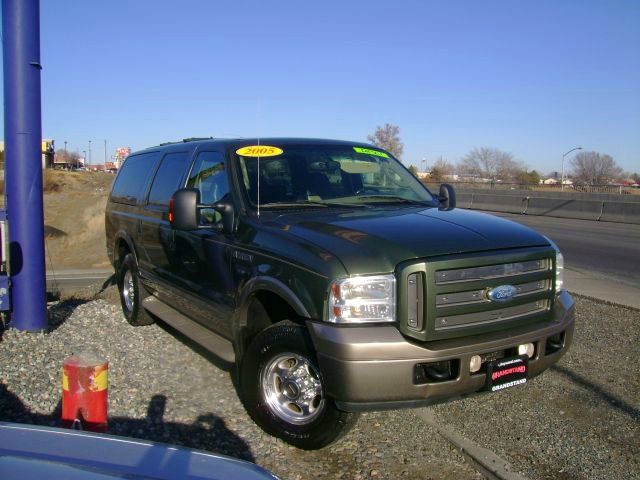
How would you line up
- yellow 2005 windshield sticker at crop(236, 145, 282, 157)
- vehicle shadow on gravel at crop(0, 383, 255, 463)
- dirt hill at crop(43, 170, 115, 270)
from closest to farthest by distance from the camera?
vehicle shadow on gravel at crop(0, 383, 255, 463)
yellow 2005 windshield sticker at crop(236, 145, 282, 157)
dirt hill at crop(43, 170, 115, 270)

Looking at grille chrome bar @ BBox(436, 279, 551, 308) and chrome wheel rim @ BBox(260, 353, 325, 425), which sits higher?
grille chrome bar @ BBox(436, 279, 551, 308)

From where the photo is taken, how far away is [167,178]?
19.5 ft

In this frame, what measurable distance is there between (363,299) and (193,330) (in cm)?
239

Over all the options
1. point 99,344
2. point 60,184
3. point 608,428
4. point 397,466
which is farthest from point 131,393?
point 60,184

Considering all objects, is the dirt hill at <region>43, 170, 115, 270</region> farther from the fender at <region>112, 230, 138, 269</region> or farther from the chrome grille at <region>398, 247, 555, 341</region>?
the chrome grille at <region>398, 247, 555, 341</region>

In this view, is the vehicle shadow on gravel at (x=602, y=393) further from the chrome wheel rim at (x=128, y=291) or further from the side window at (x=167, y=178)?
the chrome wheel rim at (x=128, y=291)

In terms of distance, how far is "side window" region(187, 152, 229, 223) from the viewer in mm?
4758

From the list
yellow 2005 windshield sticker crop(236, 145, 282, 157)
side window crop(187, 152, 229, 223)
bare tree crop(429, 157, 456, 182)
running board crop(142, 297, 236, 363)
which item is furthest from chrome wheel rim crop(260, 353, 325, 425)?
bare tree crop(429, 157, 456, 182)

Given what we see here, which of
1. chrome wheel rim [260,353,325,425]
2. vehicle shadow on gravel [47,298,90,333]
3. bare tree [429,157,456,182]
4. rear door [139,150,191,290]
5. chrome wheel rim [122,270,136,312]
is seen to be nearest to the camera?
chrome wheel rim [260,353,325,425]

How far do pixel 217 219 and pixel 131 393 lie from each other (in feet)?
5.08

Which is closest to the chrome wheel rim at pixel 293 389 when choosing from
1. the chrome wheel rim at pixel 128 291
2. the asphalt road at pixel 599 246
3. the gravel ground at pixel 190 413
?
the gravel ground at pixel 190 413

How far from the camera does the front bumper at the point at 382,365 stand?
10.6ft

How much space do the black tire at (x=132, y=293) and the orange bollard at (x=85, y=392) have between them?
3571mm

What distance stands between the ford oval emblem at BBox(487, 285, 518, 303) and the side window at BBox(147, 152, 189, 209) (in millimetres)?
3231
